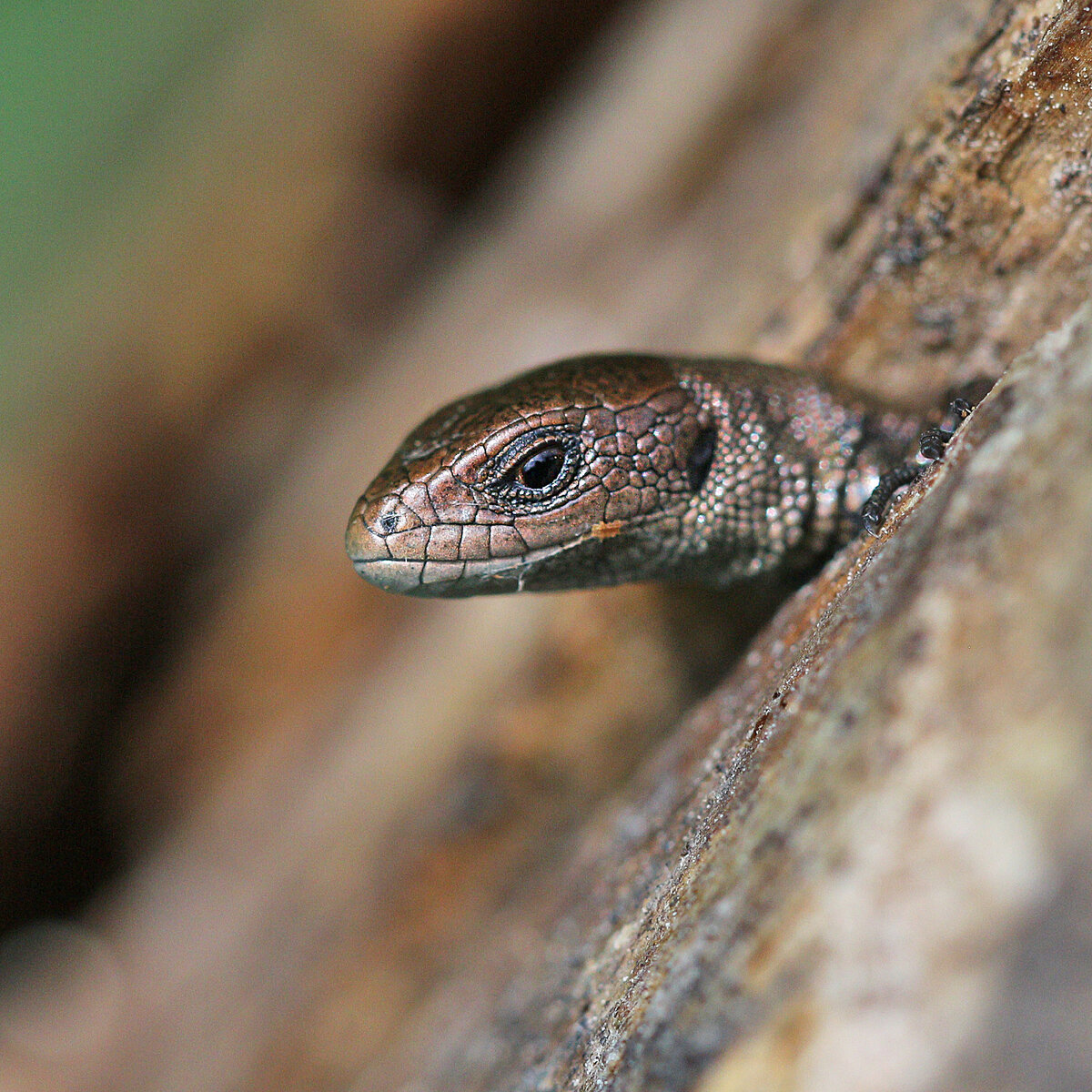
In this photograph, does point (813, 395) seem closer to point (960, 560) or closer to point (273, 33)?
point (960, 560)

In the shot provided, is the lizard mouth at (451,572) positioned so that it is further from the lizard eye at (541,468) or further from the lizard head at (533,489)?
the lizard eye at (541,468)

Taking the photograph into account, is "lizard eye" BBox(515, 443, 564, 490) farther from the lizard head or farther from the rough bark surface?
the rough bark surface

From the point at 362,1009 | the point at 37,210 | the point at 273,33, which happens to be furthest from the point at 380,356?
the point at 37,210

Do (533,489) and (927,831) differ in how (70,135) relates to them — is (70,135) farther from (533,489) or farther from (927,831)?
(927,831)

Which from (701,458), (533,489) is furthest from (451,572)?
(701,458)

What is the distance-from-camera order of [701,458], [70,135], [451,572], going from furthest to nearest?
[70,135] → [701,458] → [451,572]

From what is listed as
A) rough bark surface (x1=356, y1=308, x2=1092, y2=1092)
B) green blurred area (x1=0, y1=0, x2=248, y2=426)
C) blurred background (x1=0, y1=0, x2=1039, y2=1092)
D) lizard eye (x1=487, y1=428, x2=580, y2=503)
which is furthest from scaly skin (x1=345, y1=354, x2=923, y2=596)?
green blurred area (x1=0, y1=0, x2=248, y2=426)

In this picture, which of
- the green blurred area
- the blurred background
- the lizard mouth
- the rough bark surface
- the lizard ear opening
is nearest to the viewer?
the rough bark surface
